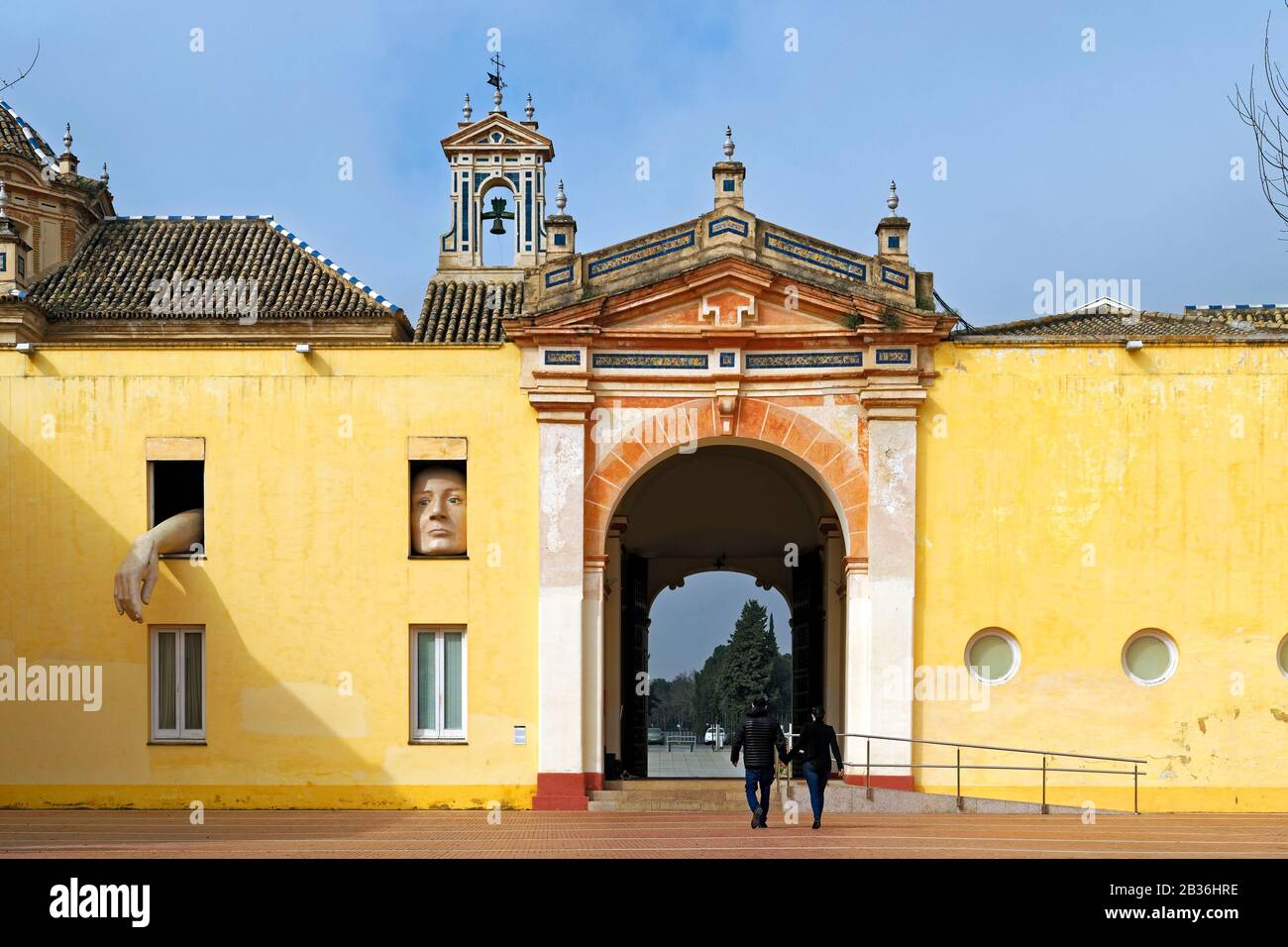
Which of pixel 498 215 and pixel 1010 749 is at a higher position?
pixel 498 215

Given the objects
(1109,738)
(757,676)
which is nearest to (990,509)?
(1109,738)

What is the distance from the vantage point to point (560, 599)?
20.8m

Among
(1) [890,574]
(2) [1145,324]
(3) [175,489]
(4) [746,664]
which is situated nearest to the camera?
(1) [890,574]

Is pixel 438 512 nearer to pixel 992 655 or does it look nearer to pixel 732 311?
pixel 732 311

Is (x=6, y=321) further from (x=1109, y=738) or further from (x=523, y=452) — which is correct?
(x=1109, y=738)

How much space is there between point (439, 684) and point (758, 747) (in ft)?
16.8

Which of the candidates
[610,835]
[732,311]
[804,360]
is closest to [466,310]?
[732,311]

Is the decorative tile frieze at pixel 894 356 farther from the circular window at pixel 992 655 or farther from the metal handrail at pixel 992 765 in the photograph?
the metal handrail at pixel 992 765

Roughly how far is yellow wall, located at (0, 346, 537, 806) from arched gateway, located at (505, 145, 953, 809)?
0.50 metres

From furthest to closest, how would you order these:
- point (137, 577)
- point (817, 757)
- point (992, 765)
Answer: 1. point (992, 765)
2. point (137, 577)
3. point (817, 757)

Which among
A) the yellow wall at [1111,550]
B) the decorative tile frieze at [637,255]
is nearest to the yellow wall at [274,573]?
the decorative tile frieze at [637,255]

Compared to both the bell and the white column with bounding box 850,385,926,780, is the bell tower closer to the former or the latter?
the bell

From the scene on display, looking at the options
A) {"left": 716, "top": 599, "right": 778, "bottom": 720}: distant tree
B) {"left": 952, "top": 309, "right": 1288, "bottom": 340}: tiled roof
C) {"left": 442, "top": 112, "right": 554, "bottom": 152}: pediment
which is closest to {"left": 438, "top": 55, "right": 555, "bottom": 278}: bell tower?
{"left": 442, "top": 112, "right": 554, "bottom": 152}: pediment

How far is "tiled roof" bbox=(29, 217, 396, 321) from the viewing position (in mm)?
29469
